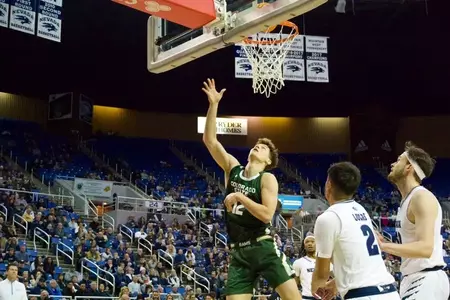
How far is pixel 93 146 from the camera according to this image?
31.8 m

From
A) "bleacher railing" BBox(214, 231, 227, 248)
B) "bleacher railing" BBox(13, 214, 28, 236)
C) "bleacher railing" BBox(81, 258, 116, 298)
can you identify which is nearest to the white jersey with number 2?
"bleacher railing" BBox(81, 258, 116, 298)

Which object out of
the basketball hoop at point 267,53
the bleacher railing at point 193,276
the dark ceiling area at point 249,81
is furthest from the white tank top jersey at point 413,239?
the dark ceiling area at point 249,81

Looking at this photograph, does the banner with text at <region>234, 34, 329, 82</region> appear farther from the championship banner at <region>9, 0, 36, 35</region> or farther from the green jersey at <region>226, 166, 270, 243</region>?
the green jersey at <region>226, 166, 270, 243</region>

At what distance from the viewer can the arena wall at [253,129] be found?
113 feet

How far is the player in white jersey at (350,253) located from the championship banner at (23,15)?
17922 mm

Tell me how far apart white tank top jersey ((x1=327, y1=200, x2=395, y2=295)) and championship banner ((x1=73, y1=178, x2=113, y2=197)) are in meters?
23.0

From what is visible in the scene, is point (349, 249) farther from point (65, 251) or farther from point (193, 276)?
point (193, 276)

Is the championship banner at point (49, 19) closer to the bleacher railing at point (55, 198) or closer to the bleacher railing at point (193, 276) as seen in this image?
the bleacher railing at point (55, 198)

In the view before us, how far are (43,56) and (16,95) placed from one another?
3331mm

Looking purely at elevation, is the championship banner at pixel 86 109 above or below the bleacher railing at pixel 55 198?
above

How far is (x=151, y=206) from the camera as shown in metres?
25.0

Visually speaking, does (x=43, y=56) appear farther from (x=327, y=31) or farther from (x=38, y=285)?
(x=38, y=285)

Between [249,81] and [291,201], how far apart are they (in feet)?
24.0

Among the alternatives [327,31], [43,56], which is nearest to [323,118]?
[327,31]
